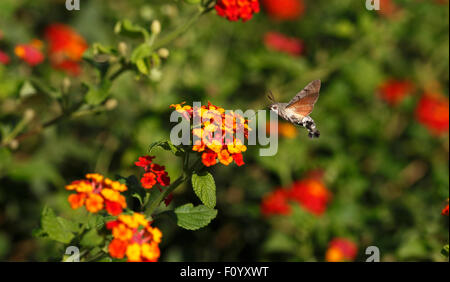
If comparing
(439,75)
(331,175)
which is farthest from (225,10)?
(439,75)

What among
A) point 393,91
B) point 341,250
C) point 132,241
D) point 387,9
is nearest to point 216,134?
point 132,241

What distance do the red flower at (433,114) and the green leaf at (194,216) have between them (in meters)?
2.55

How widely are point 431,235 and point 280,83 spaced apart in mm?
1412

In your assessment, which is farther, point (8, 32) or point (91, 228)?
point (8, 32)

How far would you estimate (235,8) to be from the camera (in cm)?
180

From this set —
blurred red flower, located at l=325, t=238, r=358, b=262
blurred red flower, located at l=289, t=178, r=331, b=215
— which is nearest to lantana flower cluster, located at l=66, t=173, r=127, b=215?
blurred red flower, located at l=325, t=238, r=358, b=262

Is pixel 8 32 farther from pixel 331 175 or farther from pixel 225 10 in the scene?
pixel 331 175

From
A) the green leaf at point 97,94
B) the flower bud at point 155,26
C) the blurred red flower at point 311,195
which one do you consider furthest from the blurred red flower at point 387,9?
the green leaf at point 97,94

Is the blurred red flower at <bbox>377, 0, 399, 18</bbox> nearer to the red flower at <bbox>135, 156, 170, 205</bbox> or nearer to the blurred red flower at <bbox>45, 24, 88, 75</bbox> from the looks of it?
the blurred red flower at <bbox>45, 24, 88, 75</bbox>

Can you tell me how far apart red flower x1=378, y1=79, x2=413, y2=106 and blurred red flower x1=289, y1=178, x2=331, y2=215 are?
3.65 ft

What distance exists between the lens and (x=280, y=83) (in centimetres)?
325

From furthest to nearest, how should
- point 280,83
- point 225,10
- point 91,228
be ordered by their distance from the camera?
point 280,83, point 225,10, point 91,228

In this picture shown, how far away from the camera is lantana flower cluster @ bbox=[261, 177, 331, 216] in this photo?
280cm
